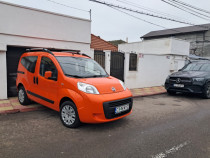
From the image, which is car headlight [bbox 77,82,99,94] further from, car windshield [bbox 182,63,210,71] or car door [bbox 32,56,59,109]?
car windshield [bbox 182,63,210,71]

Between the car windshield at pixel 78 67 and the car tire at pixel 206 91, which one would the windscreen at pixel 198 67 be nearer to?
the car tire at pixel 206 91

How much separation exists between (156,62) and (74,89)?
29.2ft

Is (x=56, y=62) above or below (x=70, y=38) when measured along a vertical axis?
below

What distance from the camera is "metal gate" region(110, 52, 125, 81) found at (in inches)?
355

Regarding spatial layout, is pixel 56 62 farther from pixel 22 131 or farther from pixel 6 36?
pixel 6 36

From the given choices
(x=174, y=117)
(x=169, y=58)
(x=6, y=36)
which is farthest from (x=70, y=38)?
(x=169, y=58)

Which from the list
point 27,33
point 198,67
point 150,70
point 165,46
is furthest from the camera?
point 165,46

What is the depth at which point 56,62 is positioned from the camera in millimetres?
4160

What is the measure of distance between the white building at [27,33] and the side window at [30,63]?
58.8 inches

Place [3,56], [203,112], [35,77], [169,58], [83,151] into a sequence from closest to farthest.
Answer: [83,151]
[35,77]
[203,112]
[3,56]
[169,58]

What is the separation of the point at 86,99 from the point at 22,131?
168 cm

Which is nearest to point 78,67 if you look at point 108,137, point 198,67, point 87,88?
point 87,88

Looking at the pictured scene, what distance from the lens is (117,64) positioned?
9.20 metres

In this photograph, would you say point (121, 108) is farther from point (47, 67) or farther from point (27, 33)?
point (27, 33)
